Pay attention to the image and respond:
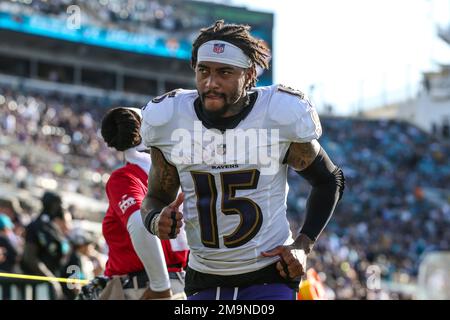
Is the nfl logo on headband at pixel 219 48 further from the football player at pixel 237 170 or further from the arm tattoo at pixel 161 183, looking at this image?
the arm tattoo at pixel 161 183

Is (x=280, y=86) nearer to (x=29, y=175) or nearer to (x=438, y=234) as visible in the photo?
(x=29, y=175)

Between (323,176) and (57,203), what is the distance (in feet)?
12.5

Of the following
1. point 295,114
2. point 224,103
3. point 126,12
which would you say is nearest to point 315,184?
point 295,114

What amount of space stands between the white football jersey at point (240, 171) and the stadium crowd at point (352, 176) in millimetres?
8119

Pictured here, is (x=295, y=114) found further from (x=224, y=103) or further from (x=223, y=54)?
(x=223, y=54)

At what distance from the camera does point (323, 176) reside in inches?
160

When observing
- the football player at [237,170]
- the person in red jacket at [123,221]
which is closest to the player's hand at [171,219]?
the football player at [237,170]

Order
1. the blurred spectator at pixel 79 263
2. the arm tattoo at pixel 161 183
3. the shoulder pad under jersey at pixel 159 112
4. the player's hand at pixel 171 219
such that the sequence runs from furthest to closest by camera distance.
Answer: the blurred spectator at pixel 79 263
the arm tattoo at pixel 161 183
the shoulder pad under jersey at pixel 159 112
the player's hand at pixel 171 219

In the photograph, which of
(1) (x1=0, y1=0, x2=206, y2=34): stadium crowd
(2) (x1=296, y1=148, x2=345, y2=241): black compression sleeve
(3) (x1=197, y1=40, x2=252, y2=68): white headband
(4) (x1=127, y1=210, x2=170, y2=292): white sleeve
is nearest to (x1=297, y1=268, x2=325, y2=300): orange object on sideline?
(4) (x1=127, y1=210, x2=170, y2=292): white sleeve

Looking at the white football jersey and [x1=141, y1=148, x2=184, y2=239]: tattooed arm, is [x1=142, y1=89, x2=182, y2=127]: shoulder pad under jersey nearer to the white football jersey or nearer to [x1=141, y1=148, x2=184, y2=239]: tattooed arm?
the white football jersey

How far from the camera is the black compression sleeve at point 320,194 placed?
13.2 feet

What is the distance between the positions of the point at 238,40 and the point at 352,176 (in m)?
28.4

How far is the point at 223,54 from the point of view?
398cm

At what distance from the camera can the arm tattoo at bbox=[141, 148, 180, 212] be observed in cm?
412
